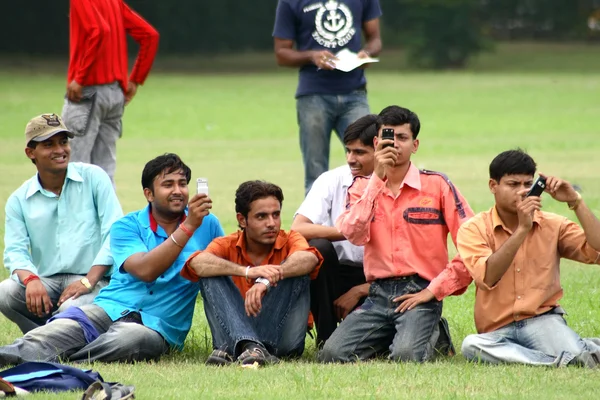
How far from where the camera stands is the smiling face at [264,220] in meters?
6.81

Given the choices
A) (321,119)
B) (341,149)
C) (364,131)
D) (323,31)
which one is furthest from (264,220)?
(341,149)

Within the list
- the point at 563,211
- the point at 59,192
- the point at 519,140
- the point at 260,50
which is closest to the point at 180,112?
the point at 519,140

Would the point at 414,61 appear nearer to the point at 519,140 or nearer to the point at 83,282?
the point at 519,140

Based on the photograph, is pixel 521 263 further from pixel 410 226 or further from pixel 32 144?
pixel 32 144

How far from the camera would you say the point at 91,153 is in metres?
10.6

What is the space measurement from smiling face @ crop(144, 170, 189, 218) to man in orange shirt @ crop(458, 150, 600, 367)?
5.19 feet

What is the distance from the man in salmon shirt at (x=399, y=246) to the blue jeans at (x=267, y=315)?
208mm

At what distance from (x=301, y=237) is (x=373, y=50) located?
150 inches

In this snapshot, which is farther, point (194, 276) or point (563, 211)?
point (563, 211)

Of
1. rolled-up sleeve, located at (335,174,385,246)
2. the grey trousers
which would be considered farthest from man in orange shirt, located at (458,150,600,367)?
the grey trousers

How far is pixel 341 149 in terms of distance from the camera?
20.0m

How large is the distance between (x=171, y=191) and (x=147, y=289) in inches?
22.5

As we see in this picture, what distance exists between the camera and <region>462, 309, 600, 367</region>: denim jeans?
20.6ft

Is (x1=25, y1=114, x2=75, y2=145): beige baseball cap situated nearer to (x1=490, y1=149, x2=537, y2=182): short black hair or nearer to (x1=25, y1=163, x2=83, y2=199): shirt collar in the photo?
(x1=25, y1=163, x2=83, y2=199): shirt collar
